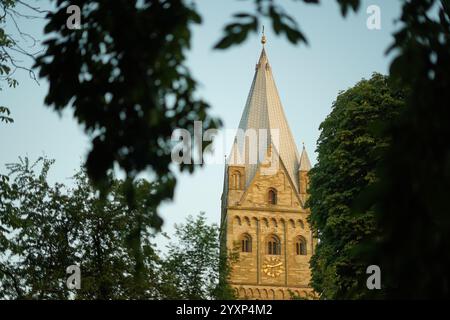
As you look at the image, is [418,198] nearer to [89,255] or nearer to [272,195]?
[89,255]

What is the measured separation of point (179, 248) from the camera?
2191 centimetres

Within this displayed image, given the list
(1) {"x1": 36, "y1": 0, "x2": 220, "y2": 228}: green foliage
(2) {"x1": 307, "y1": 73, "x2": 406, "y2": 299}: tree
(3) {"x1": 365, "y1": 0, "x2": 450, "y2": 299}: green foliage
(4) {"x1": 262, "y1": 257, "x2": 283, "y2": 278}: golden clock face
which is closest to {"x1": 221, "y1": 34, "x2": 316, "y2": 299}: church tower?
(4) {"x1": 262, "y1": 257, "x2": 283, "y2": 278}: golden clock face

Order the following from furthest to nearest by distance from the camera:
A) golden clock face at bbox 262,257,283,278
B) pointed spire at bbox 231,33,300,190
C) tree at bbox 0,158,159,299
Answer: pointed spire at bbox 231,33,300,190
golden clock face at bbox 262,257,283,278
tree at bbox 0,158,159,299

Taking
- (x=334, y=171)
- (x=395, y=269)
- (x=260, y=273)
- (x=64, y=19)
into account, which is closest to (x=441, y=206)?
(x=395, y=269)

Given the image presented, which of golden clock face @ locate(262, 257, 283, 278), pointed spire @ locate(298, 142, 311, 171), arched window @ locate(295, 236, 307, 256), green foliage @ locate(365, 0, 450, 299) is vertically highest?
pointed spire @ locate(298, 142, 311, 171)

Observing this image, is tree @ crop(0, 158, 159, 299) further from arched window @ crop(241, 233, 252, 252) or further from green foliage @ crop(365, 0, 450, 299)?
arched window @ crop(241, 233, 252, 252)

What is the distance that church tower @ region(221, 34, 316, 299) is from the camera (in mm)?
51125

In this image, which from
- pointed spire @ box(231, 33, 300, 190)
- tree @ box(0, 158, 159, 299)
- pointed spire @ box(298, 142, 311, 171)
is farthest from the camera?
pointed spire @ box(298, 142, 311, 171)

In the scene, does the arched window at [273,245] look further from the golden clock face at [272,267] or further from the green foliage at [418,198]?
the green foliage at [418,198]

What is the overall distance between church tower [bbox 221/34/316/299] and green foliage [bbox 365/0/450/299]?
46669 mm

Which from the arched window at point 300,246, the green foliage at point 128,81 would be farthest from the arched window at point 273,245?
the green foliage at point 128,81
